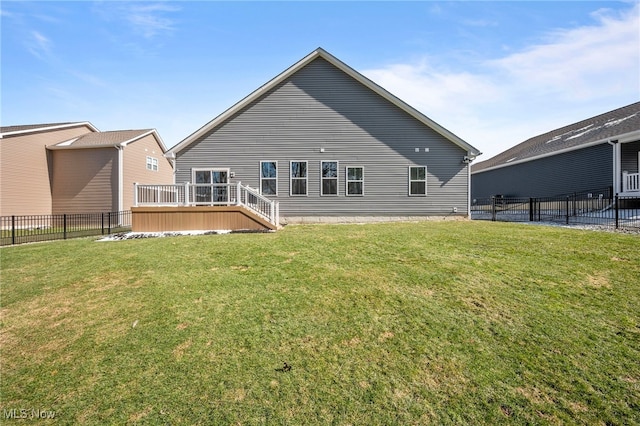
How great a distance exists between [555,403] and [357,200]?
12.7m

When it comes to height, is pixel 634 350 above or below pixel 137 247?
below

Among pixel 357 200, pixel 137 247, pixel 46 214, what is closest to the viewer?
pixel 137 247

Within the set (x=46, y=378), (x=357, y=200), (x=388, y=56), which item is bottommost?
(x=46, y=378)

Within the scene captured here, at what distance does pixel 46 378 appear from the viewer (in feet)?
12.0

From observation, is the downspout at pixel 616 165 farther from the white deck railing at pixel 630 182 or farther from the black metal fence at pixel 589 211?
the black metal fence at pixel 589 211

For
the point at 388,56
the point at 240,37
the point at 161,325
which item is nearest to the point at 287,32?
the point at 240,37

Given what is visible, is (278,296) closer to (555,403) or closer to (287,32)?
(555,403)

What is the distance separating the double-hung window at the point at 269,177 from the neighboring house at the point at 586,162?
56.9 ft

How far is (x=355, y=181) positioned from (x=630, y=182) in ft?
46.0

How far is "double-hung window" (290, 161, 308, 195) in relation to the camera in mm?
15414

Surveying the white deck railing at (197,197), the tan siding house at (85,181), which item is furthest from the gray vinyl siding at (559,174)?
the tan siding house at (85,181)

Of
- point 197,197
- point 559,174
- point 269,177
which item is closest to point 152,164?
point 197,197

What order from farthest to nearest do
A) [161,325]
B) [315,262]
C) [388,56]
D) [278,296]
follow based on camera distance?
[388,56], [315,262], [278,296], [161,325]

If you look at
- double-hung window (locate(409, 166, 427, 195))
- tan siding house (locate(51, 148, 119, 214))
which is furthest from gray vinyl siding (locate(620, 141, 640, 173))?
tan siding house (locate(51, 148, 119, 214))
